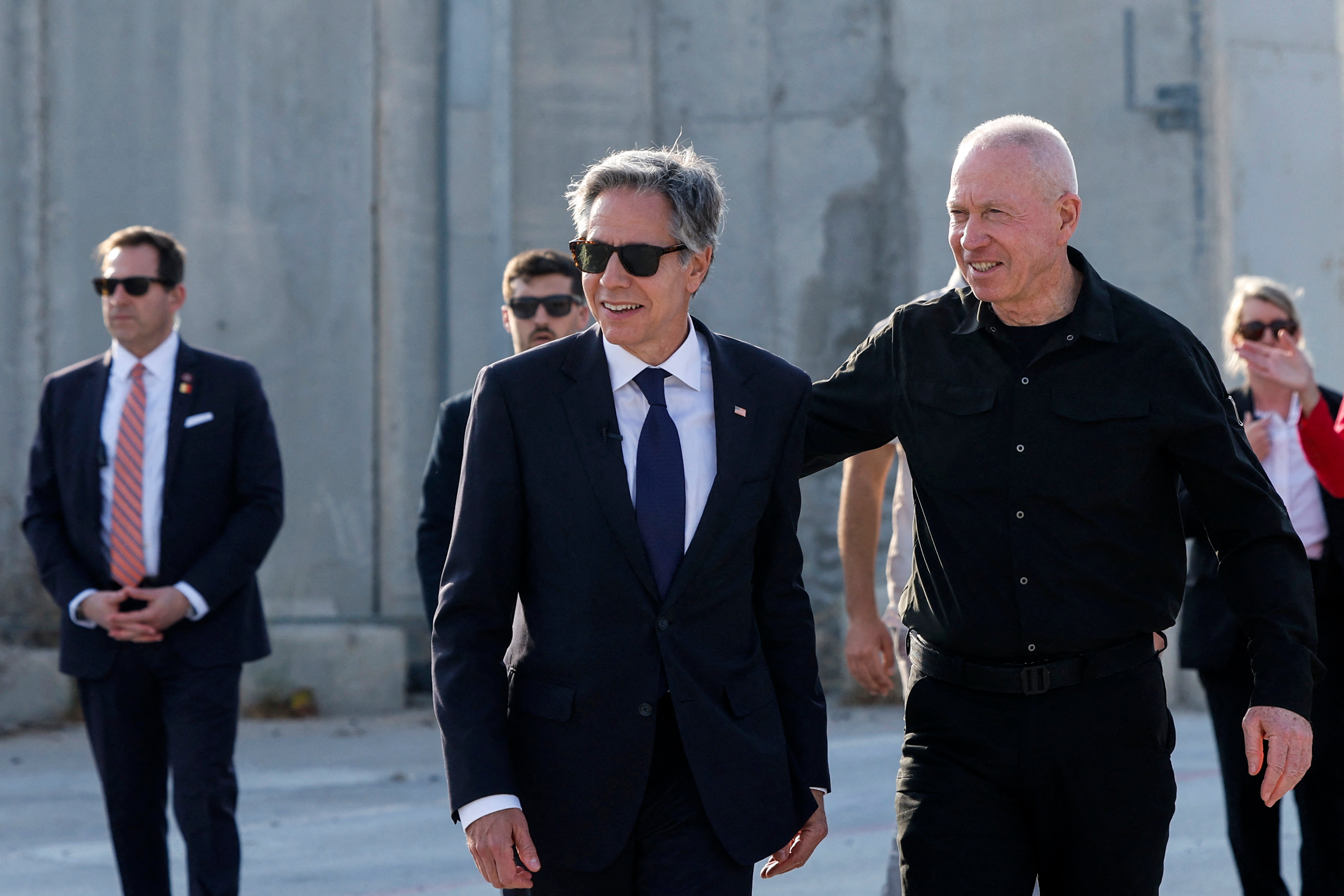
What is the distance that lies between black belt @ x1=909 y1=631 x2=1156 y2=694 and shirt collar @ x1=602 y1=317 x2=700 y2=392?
79cm

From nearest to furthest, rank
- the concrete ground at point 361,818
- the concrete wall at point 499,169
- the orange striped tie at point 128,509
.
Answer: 1. the orange striped tie at point 128,509
2. the concrete ground at point 361,818
3. the concrete wall at point 499,169

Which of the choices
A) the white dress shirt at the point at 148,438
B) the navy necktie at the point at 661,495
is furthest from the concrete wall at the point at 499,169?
the navy necktie at the point at 661,495

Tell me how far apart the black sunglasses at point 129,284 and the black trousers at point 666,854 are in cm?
301

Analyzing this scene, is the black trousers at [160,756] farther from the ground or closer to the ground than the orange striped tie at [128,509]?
closer to the ground

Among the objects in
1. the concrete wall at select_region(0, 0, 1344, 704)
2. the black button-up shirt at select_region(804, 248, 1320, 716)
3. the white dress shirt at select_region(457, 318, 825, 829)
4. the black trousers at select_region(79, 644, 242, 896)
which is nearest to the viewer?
the white dress shirt at select_region(457, 318, 825, 829)

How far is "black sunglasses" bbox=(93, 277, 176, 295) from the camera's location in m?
5.06

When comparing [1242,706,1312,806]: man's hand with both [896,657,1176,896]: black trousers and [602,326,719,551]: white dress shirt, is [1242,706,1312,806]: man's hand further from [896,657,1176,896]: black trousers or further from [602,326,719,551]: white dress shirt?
[602,326,719,551]: white dress shirt

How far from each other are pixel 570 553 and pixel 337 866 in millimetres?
3566

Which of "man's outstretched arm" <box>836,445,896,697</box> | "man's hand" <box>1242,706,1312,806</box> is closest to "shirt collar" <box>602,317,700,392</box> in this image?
"man's outstretched arm" <box>836,445,896,697</box>

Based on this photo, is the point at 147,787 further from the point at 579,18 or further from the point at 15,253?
the point at 579,18

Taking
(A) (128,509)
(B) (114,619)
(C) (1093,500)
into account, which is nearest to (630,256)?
(C) (1093,500)

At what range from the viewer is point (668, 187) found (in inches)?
112

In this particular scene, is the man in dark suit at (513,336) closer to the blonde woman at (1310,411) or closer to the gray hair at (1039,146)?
the gray hair at (1039,146)

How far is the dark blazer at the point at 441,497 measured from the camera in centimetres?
446
